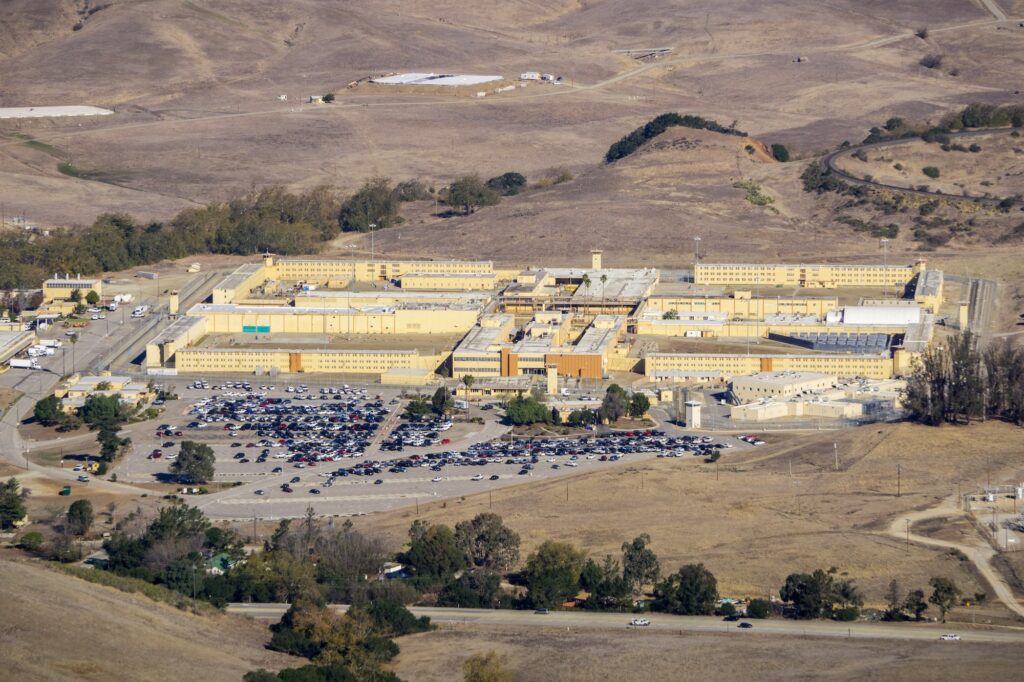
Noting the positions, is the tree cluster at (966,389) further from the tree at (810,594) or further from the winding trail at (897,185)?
the winding trail at (897,185)

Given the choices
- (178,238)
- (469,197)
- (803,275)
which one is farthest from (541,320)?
(469,197)

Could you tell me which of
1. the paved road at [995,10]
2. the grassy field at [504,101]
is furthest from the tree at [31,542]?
the paved road at [995,10]

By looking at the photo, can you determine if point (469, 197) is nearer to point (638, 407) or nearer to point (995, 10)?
point (638, 407)

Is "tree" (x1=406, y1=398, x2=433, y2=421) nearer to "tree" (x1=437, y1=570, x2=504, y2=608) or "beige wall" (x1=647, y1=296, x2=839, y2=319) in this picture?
"beige wall" (x1=647, y1=296, x2=839, y2=319)

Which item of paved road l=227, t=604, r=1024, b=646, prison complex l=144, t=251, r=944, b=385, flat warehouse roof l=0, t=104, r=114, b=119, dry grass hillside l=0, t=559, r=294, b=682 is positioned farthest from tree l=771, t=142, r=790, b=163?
dry grass hillside l=0, t=559, r=294, b=682

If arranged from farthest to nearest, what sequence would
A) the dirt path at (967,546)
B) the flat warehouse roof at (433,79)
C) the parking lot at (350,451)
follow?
the flat warehouse roof at (433,79) < the parking lot at (350,451) < the dirt path at (967,546)
